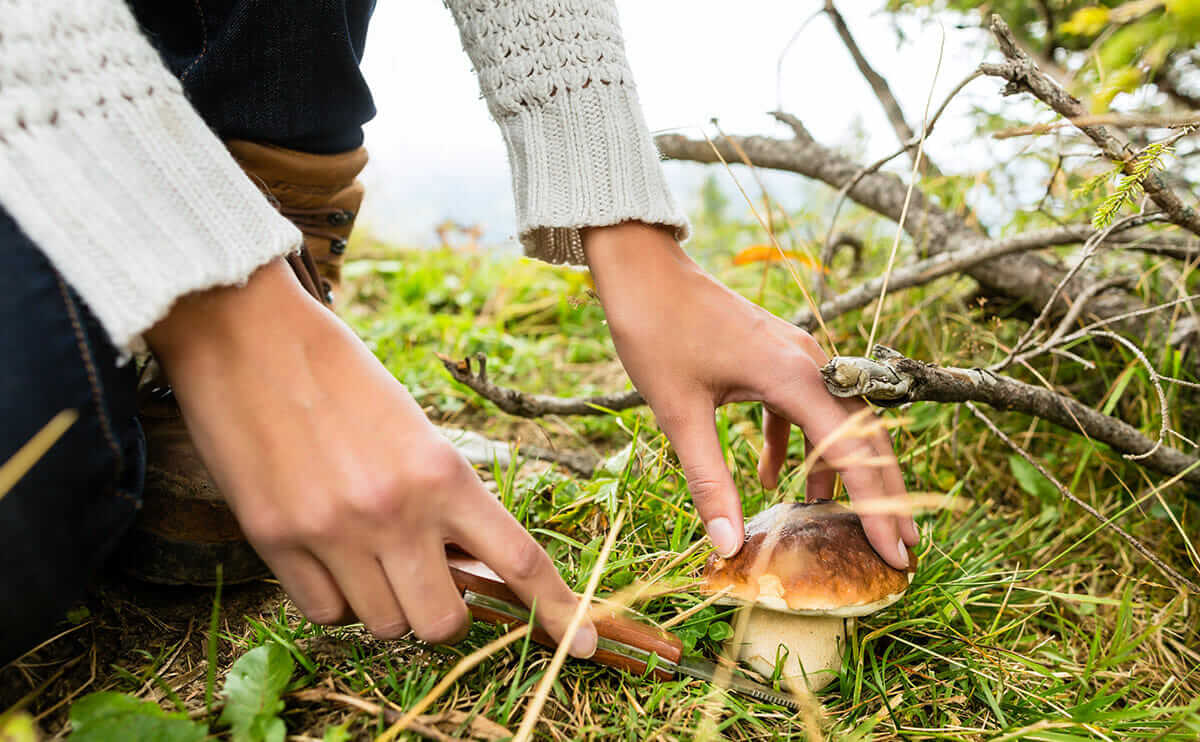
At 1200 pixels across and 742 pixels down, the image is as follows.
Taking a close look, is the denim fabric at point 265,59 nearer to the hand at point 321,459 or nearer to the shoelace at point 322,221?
the shoelace at point 322,221

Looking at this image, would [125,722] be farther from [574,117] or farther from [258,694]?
[574,117]

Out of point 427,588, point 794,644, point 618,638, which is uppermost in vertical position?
point 427,588

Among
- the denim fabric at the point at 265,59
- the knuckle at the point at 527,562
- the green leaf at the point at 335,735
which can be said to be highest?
the denim fabric at the point at 265,59

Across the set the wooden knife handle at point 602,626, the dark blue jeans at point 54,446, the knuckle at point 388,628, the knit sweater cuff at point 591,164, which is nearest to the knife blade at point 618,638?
the wooden knife handle at point 602,626

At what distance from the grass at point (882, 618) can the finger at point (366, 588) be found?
0.15 metres

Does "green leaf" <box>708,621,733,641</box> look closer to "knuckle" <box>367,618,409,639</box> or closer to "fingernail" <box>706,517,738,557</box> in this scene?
"fingernail" <box>706,517,738,557</box>

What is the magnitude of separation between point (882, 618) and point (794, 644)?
248 mm

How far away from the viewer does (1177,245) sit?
181cm

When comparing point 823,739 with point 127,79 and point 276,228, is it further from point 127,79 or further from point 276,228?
point 127,79

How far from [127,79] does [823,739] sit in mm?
1234

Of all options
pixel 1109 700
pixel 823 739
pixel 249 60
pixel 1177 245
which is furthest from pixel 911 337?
pixel 249 60

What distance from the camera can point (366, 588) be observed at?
0.85 metres

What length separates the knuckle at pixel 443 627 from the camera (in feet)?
2.90

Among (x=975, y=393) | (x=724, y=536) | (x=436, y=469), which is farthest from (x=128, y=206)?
(x=975, y=393)
